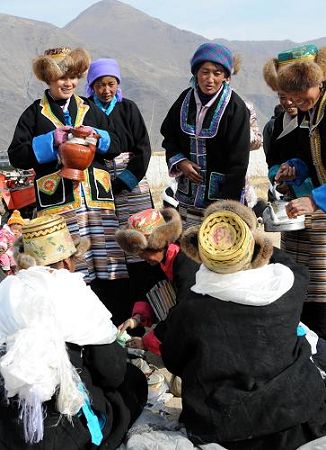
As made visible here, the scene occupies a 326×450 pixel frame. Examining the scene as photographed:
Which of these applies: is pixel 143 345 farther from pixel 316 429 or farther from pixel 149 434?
pixel 316 429

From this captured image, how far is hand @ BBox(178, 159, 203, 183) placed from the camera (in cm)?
464

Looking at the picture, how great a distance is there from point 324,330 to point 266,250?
4.76 ft

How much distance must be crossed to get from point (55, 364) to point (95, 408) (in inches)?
17.1

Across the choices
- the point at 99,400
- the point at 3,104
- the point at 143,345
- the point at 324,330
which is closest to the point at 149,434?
the point at 99,400

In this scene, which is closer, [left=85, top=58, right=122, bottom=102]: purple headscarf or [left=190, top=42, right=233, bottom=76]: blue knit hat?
[left=190, top=42, right=233, bottom=76]: blue knit hat

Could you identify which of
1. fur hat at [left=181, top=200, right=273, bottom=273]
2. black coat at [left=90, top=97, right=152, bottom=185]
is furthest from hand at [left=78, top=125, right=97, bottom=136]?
fur hat at [left=181, top=200, right=273, bottom=273]

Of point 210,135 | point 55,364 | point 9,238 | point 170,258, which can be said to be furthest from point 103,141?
point 55,364

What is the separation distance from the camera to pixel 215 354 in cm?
291

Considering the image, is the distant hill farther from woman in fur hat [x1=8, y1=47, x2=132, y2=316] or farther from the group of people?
the group of people

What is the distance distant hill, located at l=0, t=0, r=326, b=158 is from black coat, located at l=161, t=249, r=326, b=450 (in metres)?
36.5

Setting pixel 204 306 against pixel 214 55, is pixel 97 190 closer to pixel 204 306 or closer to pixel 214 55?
pixel 214 55

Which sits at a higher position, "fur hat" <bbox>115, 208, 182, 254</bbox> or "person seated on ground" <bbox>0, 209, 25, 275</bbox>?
"fur hat" <bbox>115, 208, 182, 254</bbox>

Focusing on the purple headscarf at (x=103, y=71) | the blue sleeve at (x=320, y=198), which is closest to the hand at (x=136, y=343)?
the blue sleeve at (x=320, y=198)

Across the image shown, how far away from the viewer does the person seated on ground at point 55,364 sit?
2715 mm
